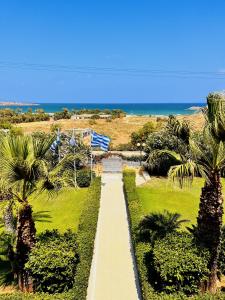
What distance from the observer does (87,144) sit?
38.1 meters

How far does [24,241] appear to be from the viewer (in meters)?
12.4

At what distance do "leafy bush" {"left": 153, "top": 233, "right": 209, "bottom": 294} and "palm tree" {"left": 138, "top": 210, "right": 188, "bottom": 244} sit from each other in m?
2.37

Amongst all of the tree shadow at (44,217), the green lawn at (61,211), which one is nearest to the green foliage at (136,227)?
the green lawn at (61,211)

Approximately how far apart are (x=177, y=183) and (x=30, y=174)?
4.66 meters

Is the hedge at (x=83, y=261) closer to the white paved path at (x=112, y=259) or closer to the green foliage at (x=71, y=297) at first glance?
the green foliage at (x=71, y=297)

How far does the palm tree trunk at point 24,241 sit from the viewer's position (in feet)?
39.8

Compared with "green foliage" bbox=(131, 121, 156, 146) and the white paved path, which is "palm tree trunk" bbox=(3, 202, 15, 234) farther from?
"green foliage" bbox=(131, 121, 156, 146)

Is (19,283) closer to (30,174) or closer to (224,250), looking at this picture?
(30,174)

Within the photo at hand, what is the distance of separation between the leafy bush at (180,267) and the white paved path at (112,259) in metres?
1.46

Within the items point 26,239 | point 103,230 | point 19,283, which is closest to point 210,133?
point 26,239

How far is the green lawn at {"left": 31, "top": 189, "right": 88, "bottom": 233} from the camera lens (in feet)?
69.8

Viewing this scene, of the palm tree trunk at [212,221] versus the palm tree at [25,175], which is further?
the palm tree trunk at [212,221]

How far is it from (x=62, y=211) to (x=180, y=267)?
13.5 meters

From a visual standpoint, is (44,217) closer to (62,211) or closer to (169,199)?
(62,211)
